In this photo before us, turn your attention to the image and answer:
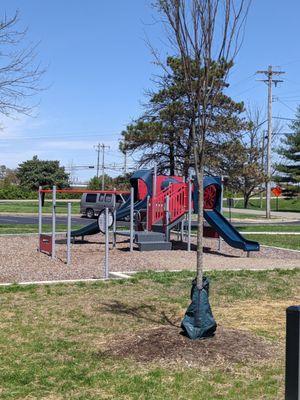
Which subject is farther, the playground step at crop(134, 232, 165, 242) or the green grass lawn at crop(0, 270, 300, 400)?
the playground step at crop(134, 232, 165, 242)

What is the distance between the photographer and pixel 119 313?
285 inches

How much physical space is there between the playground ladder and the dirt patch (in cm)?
1039

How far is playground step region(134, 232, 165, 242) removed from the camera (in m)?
15.4

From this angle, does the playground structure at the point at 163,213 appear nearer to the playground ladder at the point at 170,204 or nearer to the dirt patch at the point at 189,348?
the playground ladder at the point at 170,204

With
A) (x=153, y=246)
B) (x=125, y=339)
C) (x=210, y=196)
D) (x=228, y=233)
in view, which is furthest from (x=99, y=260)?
(x=125, y=339)

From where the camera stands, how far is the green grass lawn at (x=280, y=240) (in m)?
18.3

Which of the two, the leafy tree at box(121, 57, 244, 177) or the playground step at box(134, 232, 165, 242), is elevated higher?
the leafy tree at box(121, 57, 244, 177)

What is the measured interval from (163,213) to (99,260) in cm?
412

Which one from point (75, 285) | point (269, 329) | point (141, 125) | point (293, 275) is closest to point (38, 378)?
point (269, 329)

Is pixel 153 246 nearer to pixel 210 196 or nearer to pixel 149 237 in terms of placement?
pixel 149 237

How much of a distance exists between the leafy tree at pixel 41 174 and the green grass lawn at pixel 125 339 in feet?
274

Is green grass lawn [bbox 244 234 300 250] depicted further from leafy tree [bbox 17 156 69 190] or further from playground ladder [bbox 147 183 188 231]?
leafy tree [bbox 17 156 69 190]

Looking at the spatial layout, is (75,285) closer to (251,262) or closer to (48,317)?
(48,317)

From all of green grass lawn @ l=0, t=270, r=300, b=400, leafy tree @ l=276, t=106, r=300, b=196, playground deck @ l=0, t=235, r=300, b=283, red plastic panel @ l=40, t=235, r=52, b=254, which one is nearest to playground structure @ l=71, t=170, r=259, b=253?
playground deck @ l=0, t=235, r=300, b=283
